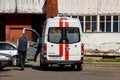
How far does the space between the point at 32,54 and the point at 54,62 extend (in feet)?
12.0

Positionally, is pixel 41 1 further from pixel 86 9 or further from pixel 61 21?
pixel 61 21

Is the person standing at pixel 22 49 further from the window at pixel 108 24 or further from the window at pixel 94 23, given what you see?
the window at pixel 108 24

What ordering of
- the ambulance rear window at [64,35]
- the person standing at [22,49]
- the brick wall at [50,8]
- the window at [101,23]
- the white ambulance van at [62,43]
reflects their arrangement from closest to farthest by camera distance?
the white ambulance van at [62,43] → the ambulance rear window at [64,35] → the person standing at [22,49] → the brick wall at [50,8] → the window at [101,23]

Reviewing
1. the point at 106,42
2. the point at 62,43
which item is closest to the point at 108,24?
the point at 106,42

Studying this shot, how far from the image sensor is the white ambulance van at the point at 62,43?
26156 millimetres

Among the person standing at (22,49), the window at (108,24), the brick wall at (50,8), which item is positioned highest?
the brick wall at (50,8)

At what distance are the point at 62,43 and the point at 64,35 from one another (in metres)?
0.47

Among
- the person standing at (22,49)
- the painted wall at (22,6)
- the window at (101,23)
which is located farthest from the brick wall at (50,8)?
the person standing at (22,49)

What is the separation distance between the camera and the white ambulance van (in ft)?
85.8

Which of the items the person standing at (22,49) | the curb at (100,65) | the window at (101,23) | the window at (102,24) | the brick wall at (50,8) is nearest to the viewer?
the person standing at (22,49)

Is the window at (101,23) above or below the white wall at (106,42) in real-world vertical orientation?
above

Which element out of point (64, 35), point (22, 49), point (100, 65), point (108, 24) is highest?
point (108, 24)

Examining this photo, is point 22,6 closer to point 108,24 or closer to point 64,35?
point 108,24

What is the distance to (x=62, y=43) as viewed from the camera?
2628 cm
